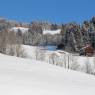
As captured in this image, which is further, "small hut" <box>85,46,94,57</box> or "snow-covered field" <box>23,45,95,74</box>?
"small hut" <box>85,46,94,57</box>

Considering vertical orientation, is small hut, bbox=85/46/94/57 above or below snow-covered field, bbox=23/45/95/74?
above

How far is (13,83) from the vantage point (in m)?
21.1

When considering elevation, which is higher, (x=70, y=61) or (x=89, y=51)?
(x=89, y=51)

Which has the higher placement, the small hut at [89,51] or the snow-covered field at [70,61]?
the small hut at [89,51]

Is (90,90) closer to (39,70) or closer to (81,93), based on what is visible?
(81,93)

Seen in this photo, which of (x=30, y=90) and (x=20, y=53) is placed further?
(x=20, y=53)

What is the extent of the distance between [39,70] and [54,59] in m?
42.6

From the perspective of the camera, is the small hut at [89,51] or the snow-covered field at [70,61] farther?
the small hut at [89,51]

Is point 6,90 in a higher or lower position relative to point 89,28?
lower

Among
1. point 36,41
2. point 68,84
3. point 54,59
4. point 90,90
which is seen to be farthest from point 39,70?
point 36,41

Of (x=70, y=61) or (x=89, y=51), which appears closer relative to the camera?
(x=70, y=61)

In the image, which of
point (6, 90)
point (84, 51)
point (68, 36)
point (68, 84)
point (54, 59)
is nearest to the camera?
point (6, 90)

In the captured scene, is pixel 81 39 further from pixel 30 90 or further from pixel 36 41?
pixel 30 90

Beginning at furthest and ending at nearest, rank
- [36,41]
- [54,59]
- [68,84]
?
[36,41] < [54,59] < [68,84]
